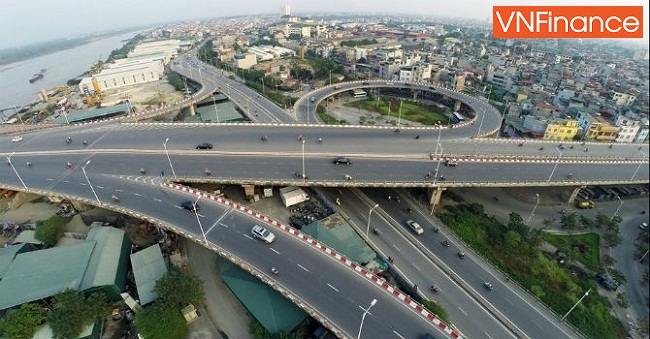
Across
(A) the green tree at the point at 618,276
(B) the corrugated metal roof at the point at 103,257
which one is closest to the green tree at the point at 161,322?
(B) the corrugated metal roof at the point at 103,257

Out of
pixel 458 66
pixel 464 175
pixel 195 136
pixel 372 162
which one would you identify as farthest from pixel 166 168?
pixel 458 66

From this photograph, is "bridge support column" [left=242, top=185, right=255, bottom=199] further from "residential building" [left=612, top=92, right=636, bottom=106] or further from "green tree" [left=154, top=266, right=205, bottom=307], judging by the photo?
"residential building" [left=612, top=92, right=636, bottom=106]

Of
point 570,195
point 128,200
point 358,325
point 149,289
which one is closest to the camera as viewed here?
point 358,325

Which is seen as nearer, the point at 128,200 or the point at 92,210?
the point at 128,200

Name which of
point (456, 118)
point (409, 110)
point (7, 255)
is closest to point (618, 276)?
point (456, 118)

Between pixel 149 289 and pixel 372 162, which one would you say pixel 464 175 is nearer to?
pixel 372 162

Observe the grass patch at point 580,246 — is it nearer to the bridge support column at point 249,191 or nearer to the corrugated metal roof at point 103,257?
the bridge support column at point 249,191

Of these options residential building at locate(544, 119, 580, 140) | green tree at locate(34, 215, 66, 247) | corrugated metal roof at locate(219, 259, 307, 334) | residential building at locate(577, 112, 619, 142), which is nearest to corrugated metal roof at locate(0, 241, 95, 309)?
green tree at locate(34, 215, 66, 247)

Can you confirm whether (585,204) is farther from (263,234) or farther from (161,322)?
(161,322)
